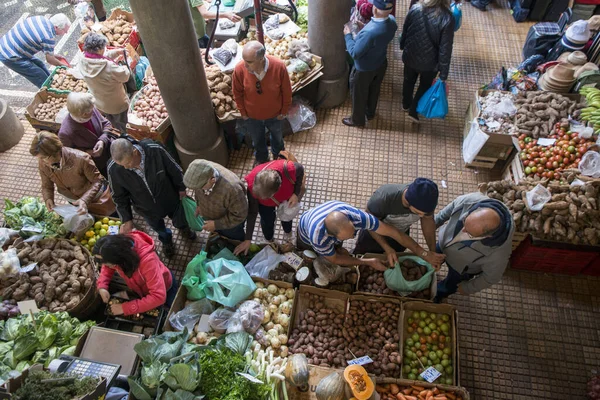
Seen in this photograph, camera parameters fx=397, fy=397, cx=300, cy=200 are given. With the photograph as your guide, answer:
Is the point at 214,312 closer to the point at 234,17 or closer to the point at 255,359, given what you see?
the point at 255,359

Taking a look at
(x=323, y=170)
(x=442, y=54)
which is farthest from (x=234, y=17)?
(x=442, y=54)

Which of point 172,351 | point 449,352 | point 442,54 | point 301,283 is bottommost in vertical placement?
point 449,352

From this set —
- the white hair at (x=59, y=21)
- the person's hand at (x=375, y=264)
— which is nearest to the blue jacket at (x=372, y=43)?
the person's hand at (x=375, y=264)

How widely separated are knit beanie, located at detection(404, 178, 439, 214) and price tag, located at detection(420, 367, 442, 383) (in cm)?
133

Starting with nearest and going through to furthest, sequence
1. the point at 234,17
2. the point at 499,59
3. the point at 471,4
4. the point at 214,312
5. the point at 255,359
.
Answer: the point at 255,359
the point at 214,312
the point at 234,17
the point at 499,59
the point at 471,4

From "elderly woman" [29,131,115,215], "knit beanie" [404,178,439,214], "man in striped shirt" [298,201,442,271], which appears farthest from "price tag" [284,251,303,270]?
"elderly woman" [29,131,115,215]

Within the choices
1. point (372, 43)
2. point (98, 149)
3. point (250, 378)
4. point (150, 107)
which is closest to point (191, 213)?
point (98, 149)

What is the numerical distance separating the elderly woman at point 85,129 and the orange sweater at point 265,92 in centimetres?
153

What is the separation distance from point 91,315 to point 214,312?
4.76ft

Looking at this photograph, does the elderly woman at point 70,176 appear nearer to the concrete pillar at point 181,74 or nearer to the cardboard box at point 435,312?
the concrete pillar at point 181,74

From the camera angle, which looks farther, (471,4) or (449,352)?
(471,4)

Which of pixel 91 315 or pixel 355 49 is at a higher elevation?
pixel 355 49

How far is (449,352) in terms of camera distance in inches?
138

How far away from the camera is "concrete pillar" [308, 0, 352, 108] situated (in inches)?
204
